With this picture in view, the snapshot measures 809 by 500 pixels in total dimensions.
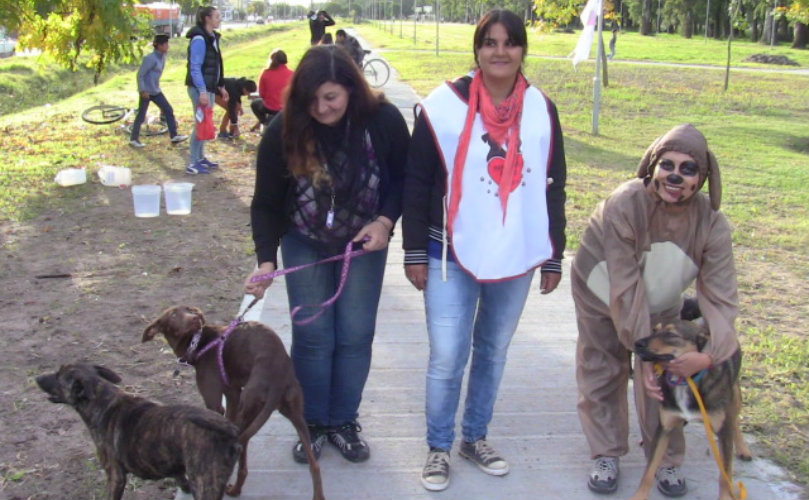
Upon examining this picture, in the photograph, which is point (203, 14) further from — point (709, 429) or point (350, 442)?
point (709, 429)

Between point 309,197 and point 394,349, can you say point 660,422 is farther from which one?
point 394,349

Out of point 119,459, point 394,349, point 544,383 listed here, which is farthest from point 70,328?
point 544,383

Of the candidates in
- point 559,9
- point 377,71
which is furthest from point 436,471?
point 377,71

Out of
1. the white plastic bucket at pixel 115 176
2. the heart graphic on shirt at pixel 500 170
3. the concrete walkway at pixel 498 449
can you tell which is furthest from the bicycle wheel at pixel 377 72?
the heart graphic on shirt at pixel 500 170

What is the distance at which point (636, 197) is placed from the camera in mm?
3412

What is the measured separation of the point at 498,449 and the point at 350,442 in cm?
71

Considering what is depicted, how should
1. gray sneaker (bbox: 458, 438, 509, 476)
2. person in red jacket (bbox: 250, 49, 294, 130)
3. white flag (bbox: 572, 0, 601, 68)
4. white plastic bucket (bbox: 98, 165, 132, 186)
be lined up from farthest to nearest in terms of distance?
white flag (bbox: 572, 0, 601, 68), person in red jacket (bbox: 250, 49, 294, 130), white plastic bucket (bbox: 98, 165, 132, 186), gray sneaker (bbox: 458, 438, 509, 476)

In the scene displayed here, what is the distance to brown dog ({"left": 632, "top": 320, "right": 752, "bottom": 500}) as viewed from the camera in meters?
3.32

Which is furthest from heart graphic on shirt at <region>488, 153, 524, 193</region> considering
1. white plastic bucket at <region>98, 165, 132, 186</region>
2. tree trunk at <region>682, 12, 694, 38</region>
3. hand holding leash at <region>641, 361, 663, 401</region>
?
tree trunk at <region>682, 12, 694, 38</region>

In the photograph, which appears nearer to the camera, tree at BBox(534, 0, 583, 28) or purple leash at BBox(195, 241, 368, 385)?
purple leash at BBox(195, 241, 368, 385)

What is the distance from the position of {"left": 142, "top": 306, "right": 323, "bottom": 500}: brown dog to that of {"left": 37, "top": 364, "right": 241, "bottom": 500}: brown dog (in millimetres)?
227

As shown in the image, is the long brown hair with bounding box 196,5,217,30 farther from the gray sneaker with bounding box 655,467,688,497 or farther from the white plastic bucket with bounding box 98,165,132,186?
the gray sneaker with bounding box 655,467,688,497

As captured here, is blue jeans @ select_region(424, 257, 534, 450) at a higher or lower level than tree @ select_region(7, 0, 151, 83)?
lower

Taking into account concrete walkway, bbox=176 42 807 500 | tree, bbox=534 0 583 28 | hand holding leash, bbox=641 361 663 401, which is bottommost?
concrete walkway, bbox=176 42 807 500
